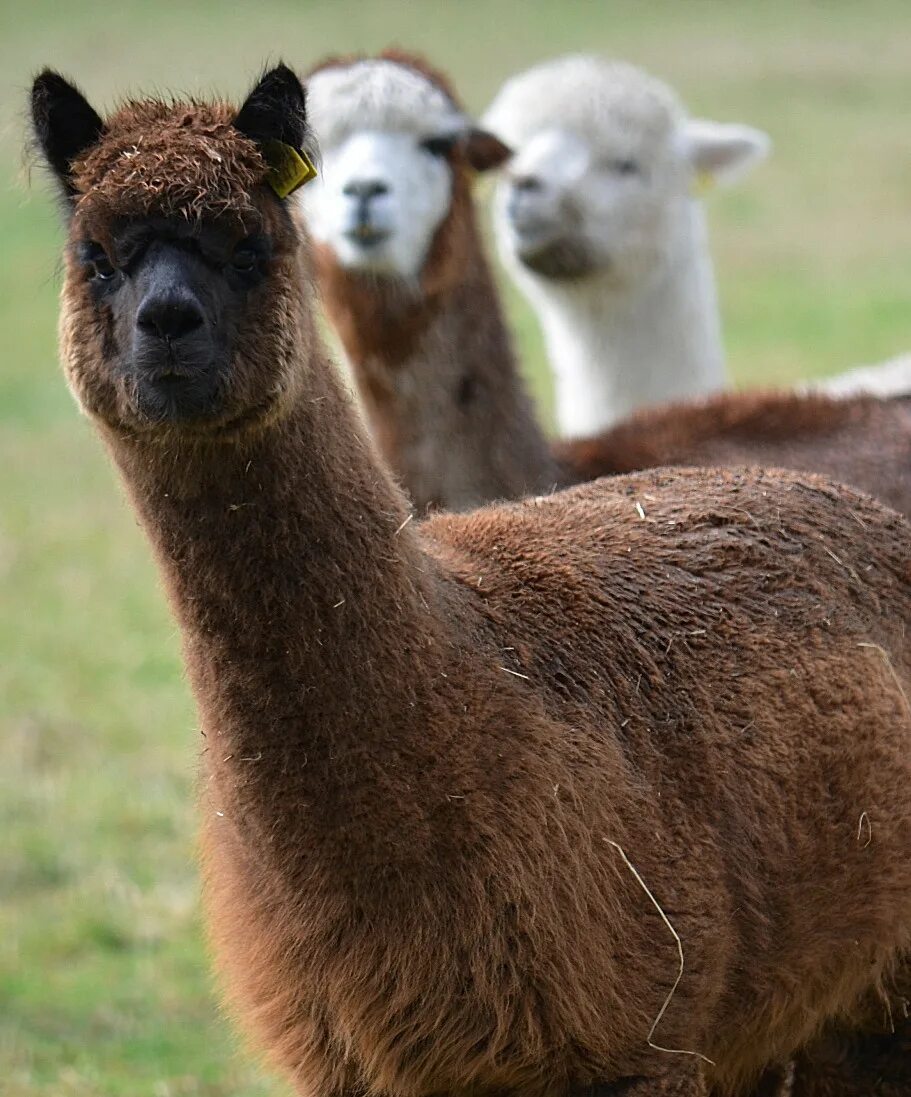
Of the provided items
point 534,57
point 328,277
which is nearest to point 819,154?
point 534,57

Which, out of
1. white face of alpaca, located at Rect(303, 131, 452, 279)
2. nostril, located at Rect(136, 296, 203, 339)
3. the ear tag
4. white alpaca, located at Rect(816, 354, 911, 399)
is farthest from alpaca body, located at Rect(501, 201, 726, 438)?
nostril, located at Rect(136, 296, 203, 339)

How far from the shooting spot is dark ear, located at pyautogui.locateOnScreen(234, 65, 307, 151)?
318 cm

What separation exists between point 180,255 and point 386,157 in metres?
3.19

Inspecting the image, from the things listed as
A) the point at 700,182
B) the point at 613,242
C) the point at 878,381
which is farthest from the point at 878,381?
the point at 700,182

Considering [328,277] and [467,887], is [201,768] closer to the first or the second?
[467,887]

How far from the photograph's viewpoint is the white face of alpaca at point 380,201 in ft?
19.2

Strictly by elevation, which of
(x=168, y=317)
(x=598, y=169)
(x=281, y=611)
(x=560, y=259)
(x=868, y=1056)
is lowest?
(x=868, y=1056)

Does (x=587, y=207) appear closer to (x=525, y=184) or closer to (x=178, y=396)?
(x=525, y=184)

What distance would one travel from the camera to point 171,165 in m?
3.04

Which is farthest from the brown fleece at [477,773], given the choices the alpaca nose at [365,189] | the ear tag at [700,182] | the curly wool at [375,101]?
the ear tag at [700,182]

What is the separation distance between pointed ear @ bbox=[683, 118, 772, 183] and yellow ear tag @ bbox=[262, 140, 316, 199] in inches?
183

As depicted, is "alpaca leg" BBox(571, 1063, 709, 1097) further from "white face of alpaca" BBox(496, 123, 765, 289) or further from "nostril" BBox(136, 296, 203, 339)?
"white face of alpaca" BBox(496, 123, 765, 289)

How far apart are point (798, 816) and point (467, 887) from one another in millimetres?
757

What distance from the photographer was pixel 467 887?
311cm
